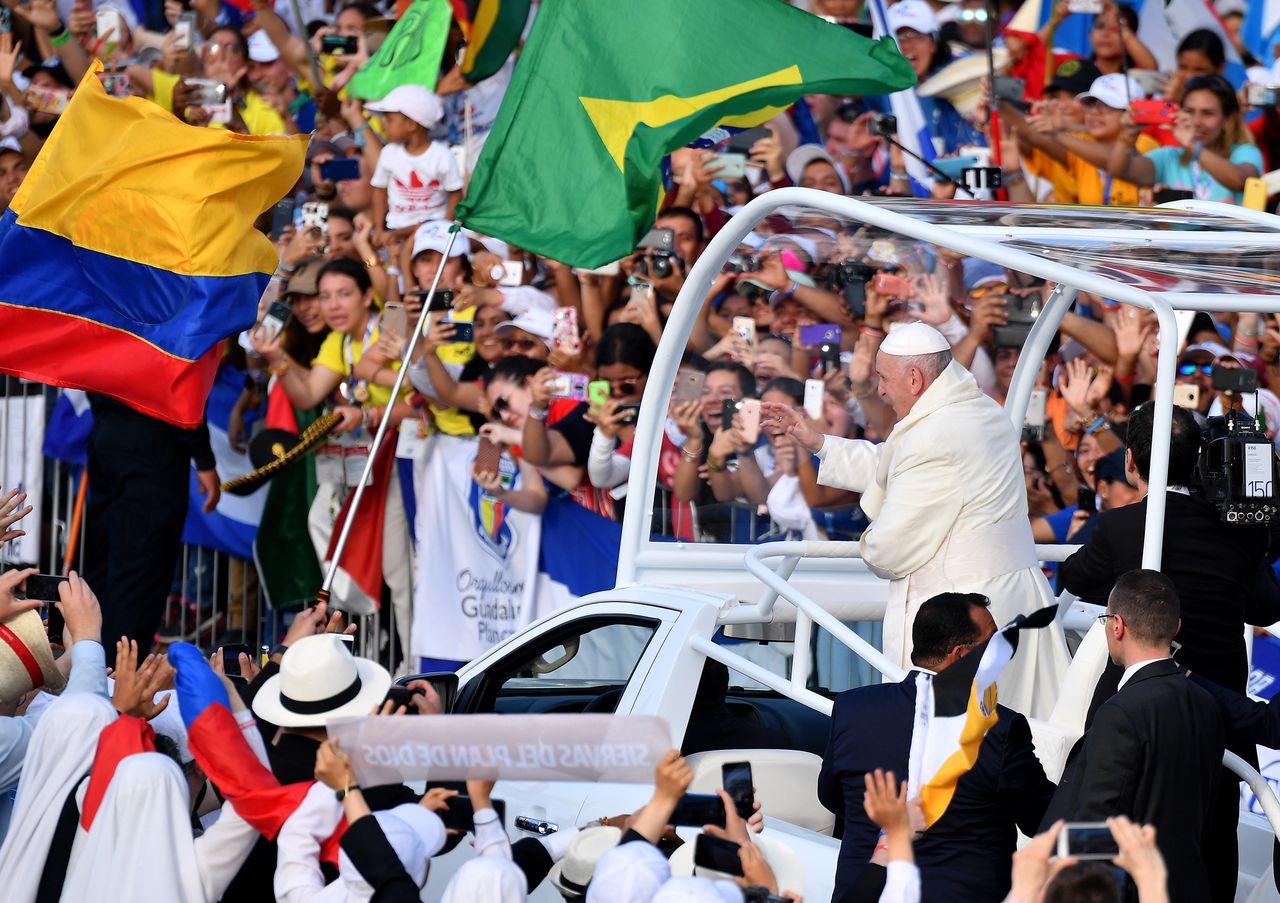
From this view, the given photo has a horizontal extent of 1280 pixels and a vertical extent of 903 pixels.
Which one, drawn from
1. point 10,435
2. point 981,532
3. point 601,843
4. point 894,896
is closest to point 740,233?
point 981,532

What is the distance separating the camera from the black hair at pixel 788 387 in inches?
304

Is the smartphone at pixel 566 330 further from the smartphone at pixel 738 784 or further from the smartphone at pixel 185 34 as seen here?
the smartphone at pixel 738 784

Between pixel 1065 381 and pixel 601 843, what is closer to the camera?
pixel 601 843

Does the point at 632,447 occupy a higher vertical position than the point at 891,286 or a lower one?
lower

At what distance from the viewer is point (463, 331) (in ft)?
33.6

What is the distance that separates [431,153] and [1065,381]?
165 inches

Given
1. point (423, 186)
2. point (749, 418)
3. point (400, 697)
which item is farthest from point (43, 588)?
point (423, 186)

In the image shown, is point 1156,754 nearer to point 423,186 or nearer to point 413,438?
point 413,438

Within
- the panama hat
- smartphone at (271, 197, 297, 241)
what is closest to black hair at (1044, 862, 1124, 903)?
the panama hat

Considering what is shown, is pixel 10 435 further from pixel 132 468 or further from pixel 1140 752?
pixel 1140 752

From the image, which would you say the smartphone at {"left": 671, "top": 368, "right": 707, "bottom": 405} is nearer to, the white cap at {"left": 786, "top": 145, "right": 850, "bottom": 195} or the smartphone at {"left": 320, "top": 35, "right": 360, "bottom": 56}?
the white cap at {"left": 786, "top": 145, "right": 850, "bottom": 195}

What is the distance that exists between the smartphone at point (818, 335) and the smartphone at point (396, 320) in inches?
118

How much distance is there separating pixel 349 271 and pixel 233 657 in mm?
4740

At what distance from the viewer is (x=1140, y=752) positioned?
4816 millimetres
